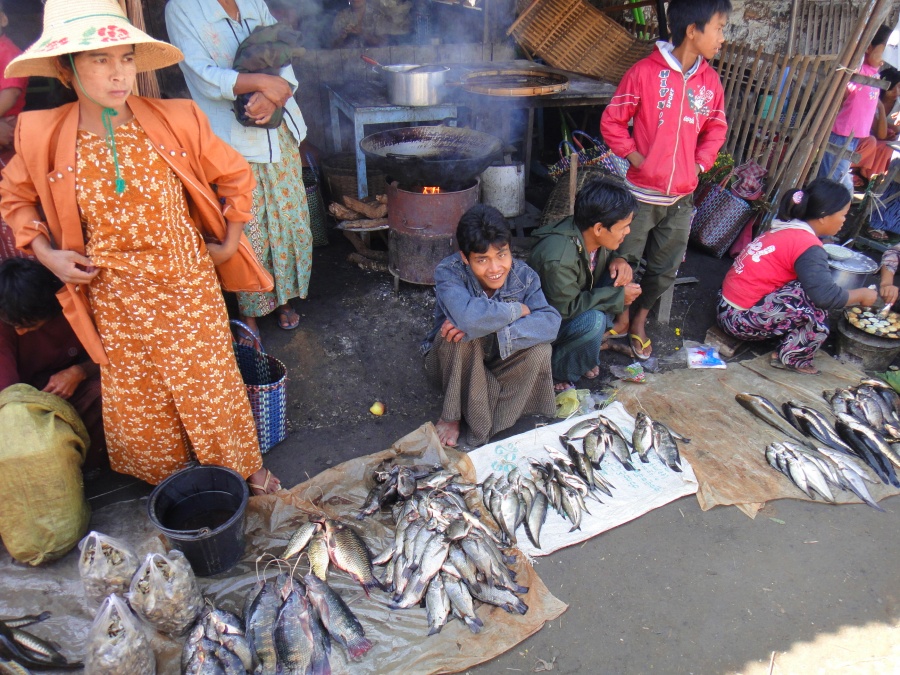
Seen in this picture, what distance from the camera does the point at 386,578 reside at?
2855mm

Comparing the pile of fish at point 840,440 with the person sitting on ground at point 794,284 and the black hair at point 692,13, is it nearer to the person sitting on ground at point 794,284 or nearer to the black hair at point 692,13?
the person sitting on ground at point 794,284

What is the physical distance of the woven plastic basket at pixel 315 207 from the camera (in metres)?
5.74

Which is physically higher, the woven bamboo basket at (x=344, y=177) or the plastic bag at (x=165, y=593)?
the woven bamboo basket at (x=344, y=177)

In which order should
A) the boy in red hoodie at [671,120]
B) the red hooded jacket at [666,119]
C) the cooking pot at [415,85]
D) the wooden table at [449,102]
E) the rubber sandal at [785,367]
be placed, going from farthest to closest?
the wooden table at [449,102] < the cooking pot at [415,85] < the rubber sandal at [785,367] < the red hooded jacket at [666,119] < the boy in red hoodie at [671,120]

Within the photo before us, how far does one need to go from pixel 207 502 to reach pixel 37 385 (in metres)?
1.19

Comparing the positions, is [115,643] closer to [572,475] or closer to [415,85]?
[572,475]

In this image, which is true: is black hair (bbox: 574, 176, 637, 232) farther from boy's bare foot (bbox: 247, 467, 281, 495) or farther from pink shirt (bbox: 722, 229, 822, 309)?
boy's bare foot (bbox: 247, 467, 281, 495)

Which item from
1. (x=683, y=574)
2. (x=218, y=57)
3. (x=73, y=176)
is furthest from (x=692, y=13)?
(x=73, y=176)

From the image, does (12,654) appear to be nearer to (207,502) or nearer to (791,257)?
(207,502)

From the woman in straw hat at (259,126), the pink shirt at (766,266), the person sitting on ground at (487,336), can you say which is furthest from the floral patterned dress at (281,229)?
the pink shirt at (766,266)

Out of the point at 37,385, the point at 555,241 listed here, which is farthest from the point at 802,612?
the point at 37,385

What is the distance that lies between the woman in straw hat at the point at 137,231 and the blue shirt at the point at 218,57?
45.4 inches

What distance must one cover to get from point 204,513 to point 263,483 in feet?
1.13

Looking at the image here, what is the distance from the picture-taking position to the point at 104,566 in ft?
7.92
